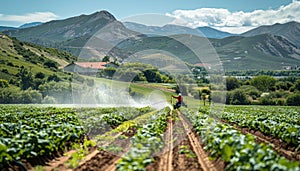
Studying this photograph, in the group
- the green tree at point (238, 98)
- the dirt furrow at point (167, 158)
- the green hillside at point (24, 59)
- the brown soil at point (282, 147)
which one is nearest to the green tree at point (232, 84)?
the green tree at point (238, 98)

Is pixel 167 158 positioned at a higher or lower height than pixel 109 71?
lower

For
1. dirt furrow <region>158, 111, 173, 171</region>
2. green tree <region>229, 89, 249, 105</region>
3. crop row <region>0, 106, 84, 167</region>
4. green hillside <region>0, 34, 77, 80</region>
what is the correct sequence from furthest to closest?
green hillside <region>0, 34, 77, 80</region>
green tree <region>229, 89, 249, 105</region>
dirt furrow <region>158, 111, 173, 171</region>
crop row <region>0, 106, 84, 167</region>

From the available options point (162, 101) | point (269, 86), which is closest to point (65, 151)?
point (162, 101)

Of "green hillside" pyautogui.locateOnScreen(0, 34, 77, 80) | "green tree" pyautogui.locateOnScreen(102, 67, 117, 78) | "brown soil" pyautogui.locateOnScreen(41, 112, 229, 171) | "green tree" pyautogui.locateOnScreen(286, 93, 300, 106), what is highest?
"green hillside" pyautogui.locateOnScreen(0, 34, 77, 80)

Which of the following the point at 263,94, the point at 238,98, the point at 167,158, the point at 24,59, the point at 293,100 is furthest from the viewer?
the point at 24,59

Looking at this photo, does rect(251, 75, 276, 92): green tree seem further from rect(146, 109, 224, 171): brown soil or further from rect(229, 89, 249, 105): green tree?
rect(146, 109, 224, 171): brown soil

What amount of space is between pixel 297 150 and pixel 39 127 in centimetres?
1018

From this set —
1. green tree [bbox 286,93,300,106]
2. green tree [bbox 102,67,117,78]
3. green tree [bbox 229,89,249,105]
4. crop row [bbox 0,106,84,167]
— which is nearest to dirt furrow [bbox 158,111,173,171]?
crop row [bbox 0,106,84,167]

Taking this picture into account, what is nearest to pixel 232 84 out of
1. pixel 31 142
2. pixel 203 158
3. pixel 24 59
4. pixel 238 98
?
pixel 238 98

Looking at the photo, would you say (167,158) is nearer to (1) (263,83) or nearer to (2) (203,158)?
(2) (203,158)

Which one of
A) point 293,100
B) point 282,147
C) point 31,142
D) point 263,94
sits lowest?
point 293,100

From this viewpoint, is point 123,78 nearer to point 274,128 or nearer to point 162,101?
point 162,101

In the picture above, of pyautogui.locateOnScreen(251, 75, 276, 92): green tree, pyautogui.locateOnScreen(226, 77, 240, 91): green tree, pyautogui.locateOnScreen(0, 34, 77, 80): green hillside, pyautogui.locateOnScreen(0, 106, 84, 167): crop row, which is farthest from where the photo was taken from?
pyautogui.locateOnScreen(0, 34, 77, 80): green hillside

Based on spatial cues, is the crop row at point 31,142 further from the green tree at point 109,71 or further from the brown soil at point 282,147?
the green tree at point 109,71
